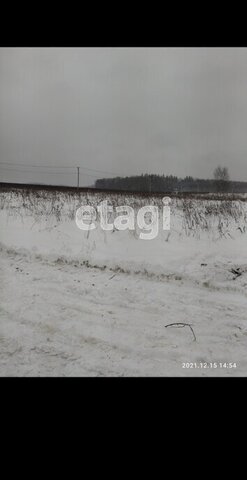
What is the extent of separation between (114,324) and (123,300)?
59cm

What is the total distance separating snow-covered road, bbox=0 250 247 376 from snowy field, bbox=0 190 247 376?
0.04 feet

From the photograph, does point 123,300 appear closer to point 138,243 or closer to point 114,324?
point 114,324

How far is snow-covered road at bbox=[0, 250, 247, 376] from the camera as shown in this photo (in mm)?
2822

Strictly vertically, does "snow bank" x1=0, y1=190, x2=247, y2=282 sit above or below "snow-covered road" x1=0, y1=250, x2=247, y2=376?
above

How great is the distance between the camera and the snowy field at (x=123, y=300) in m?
2.90

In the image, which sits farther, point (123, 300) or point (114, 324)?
point (123, 300)

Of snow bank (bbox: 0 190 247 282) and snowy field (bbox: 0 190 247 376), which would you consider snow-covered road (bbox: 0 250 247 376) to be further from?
snow bank (bbox: 0 190 247 282)

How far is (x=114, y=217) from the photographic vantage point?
748 centimetres

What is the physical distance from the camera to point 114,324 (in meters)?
3.50

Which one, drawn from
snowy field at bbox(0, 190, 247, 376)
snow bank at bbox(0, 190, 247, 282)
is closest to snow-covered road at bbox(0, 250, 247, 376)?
snowy field at bbox(0, 190, 247, 376)

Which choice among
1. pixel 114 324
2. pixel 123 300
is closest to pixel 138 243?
pixel 123 300

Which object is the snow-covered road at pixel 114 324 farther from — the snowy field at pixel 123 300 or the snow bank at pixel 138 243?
the snow bank at pixel 138 243

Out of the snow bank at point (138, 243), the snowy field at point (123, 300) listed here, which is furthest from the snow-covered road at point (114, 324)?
the snow bank at point (138, 243)
